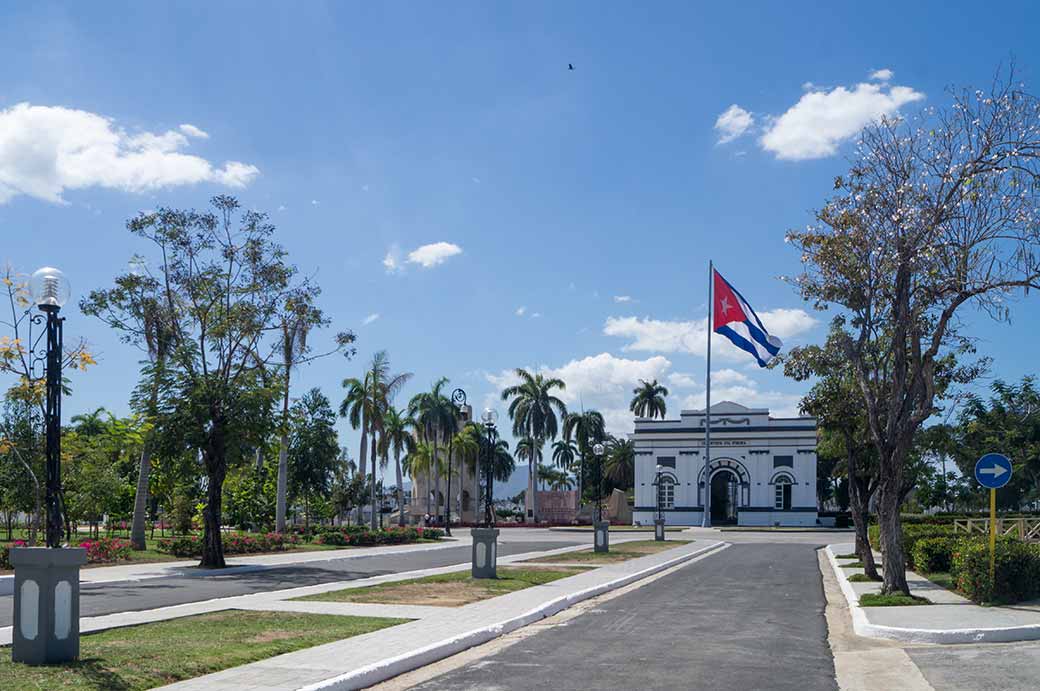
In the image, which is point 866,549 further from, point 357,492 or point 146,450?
point 357,492

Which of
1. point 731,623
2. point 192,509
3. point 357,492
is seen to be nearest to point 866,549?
point 731,623

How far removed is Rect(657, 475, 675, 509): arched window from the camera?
238 feet

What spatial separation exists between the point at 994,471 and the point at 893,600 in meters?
2.72

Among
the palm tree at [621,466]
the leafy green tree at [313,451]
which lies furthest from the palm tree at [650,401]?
the leafy green tree at [313,451]

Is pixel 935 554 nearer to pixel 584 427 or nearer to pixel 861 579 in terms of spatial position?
pixel 861 579

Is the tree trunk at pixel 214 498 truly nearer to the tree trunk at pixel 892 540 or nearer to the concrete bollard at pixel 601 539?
the concrete bollard at pixel 601 539

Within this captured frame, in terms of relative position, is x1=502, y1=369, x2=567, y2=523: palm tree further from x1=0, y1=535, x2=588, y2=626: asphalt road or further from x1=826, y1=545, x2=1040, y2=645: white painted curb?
x1=826, y1=545, x2=1040, y2=645: white painted curb

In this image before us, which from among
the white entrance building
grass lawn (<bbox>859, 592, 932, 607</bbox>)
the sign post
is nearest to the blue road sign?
the sign post

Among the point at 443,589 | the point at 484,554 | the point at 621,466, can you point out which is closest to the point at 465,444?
the point at 621,466

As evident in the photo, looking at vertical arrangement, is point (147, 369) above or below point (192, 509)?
above

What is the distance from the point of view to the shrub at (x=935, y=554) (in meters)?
22.0

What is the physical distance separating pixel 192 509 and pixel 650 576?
2789 centimetres

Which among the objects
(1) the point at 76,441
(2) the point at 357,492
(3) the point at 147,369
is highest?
(3) the point at 147,369

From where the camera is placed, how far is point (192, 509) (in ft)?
149
